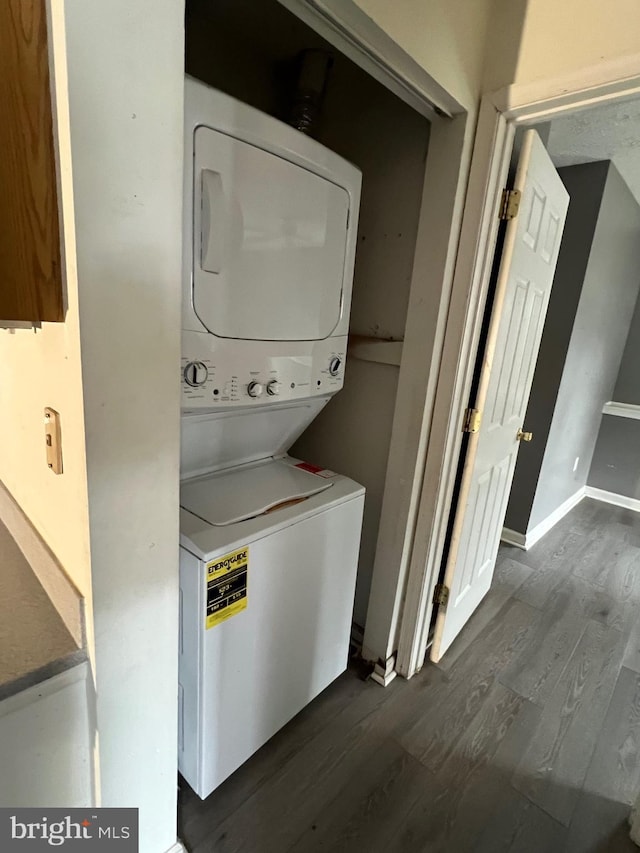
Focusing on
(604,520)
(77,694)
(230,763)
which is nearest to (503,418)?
(230,763)

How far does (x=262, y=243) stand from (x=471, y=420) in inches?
37.4

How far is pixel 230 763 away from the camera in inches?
50.9

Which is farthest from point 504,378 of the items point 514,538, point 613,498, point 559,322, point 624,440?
point 613,498

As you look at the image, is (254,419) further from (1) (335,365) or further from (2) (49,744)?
(2) (49,744)

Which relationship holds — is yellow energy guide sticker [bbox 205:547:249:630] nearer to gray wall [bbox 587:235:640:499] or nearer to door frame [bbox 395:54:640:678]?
door frame [bbox 395:54:640:678]

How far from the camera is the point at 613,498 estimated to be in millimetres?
3730

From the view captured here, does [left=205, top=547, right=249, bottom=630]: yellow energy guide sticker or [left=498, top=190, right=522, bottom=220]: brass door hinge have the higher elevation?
[left=498, top=190, right=522, bottom=220]: brass door hinge

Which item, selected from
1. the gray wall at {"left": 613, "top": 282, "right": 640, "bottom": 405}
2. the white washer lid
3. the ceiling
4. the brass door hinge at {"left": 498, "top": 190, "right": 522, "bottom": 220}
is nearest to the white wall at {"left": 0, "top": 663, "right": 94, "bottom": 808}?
the white washer lid

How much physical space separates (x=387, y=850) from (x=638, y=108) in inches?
110

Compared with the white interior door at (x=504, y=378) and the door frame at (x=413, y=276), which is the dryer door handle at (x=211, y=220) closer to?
the door frame at (x=413, y=276)

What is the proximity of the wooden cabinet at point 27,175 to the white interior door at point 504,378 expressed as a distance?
1318 mm

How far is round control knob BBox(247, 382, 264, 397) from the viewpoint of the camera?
1.17 m

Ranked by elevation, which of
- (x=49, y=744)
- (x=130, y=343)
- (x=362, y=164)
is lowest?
(x=49, y=744)

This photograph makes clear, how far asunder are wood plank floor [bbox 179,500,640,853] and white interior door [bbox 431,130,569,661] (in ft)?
0.76
